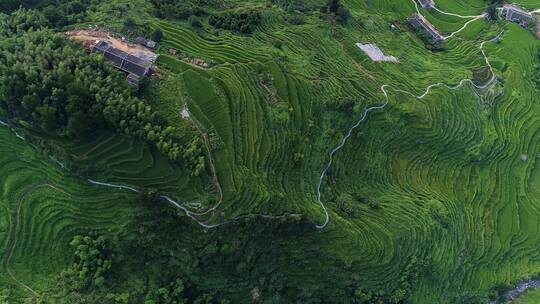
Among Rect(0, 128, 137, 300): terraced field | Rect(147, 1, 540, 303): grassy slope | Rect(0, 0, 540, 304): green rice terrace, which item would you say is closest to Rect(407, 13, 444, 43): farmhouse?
Rect(147, 1, 540, 303): grassy slope

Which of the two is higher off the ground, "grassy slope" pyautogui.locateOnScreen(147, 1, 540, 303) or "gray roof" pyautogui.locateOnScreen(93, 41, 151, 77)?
"gray roof" pyautogui.locateOnScreen(93, 41, 151, 77)

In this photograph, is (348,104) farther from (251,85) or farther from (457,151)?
(457,151)

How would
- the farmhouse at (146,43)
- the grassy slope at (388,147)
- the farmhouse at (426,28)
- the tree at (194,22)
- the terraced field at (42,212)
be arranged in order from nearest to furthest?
the terraced field at (42,212), the grassy slope at (388,147), the farmhouse at (146,43), the tree at (194,22), the farmhouse at (426,28)

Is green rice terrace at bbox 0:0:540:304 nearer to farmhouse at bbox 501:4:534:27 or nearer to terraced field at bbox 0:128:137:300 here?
terraced field at bbox 0:128:137:300

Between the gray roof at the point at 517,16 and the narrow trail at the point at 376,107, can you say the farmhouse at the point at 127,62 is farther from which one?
the gray roof at the point at 517,16

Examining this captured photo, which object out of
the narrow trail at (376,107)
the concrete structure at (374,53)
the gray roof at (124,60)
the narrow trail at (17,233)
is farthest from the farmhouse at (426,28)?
the narrow trail at (17,233)

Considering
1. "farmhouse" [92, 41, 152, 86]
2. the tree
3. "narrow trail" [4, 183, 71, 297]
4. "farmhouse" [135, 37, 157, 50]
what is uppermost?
the tree

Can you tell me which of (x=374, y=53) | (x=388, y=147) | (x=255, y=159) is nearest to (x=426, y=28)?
(x=374, y=53)
